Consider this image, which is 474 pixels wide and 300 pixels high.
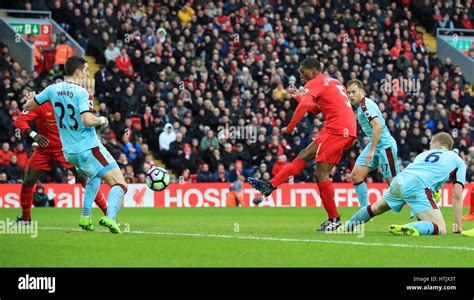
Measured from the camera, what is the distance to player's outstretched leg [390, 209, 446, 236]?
1332 cm

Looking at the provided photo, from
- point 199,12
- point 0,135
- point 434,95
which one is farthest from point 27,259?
point 434,95

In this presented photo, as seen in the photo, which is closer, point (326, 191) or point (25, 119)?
point (326, 191)

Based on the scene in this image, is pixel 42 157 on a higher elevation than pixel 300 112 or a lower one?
lower

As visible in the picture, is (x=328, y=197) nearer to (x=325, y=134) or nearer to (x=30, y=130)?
(x=325, y=134)

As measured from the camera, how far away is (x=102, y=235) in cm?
1323

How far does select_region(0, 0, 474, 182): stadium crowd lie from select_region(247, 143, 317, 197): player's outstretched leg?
13.5m

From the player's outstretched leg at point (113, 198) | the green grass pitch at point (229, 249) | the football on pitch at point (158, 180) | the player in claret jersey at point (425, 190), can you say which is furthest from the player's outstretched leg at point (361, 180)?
the player's outstretched leg at point (113, 198)

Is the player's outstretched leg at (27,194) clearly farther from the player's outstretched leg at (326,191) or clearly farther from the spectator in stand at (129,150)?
the spectator in stand at (129,150)

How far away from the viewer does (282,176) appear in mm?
14633

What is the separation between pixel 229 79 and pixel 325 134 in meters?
17.2

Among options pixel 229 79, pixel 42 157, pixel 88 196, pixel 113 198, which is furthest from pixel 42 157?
pixel 229 79

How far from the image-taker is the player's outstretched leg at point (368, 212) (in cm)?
1403
